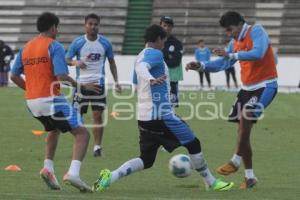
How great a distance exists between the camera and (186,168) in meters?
10.6

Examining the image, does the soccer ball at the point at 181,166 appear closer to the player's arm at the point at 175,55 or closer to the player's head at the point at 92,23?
the player's head at the point at 92,23

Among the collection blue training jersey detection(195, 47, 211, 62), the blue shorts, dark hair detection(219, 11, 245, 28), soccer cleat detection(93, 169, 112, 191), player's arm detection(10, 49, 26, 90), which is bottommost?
blue training jersey detection(195, 47, 211, 62)

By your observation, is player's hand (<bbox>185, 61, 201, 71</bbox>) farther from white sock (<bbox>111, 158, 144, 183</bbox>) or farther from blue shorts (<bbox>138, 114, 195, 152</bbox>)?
white sock (<bbox>111, 158, 144, 183</bbox>)

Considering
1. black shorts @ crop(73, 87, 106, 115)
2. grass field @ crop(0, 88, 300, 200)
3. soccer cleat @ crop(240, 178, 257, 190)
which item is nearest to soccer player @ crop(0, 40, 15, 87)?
grass field @ crop(0, 88, 300, 200)

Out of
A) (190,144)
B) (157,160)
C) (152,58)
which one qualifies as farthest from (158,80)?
(157,160)

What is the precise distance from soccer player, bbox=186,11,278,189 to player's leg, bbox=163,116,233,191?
1.73 feet

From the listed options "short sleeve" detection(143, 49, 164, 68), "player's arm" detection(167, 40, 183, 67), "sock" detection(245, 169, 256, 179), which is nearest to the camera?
"short sleeve" detection(143, 49, 164, 68)

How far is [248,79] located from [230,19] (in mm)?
789

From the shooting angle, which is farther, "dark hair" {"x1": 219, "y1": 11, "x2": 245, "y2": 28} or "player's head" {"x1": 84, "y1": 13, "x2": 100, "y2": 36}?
"player's head" {"x1": 84, "y1": 13, "x2": 100, "y2": 36}

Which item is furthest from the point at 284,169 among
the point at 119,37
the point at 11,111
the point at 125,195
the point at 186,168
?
the point at 119,37

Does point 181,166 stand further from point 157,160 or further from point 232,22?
point 157,160

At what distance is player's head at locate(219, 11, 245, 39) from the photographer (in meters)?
11.2

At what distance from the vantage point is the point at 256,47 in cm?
1102

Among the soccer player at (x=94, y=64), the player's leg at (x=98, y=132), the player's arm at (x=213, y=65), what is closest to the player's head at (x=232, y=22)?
the player's arm at (x=213, y=65)
